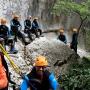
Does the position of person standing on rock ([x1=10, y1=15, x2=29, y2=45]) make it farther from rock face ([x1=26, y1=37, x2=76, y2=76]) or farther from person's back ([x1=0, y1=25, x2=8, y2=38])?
person's back ([x1=0, y1=25, x2=8, y2=38])

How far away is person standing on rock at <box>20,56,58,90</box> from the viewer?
494 cm

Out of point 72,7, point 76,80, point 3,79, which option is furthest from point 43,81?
point 72,7

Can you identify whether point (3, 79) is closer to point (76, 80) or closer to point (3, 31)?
point (76, 80)

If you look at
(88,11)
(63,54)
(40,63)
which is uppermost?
(40,63)

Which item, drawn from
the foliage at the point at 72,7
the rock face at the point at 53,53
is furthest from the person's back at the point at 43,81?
the foliage at the point at 72,7

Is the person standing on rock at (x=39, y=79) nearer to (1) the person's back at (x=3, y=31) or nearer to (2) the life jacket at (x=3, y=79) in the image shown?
(2) the life jacket at (x=3, y=79)

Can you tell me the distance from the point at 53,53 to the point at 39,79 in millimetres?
11034

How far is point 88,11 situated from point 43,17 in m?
6.79

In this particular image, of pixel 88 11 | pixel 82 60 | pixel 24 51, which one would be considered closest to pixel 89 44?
pixel 88 11

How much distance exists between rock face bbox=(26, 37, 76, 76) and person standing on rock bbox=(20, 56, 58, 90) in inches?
373

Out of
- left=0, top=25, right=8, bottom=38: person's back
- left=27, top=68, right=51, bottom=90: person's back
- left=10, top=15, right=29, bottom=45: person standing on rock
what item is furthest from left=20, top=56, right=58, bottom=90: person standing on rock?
left=10, top=15, right=29, bottom=45: person standing on rock

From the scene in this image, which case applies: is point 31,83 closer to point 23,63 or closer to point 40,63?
point 40,63

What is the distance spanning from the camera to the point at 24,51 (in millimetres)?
15922

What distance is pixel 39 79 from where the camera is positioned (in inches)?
197
